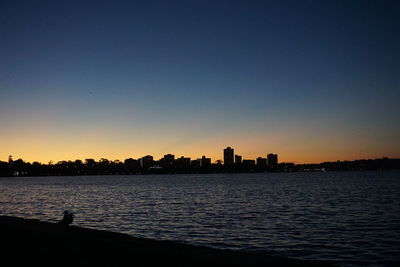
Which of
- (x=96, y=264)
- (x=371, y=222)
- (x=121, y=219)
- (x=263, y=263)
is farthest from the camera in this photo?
(x=121, y=219)

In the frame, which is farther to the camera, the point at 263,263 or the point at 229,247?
the point at 229,247

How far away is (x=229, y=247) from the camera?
863 inches

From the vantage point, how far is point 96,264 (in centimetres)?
1123

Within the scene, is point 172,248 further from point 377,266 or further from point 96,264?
point 377,266

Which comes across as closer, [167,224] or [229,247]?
[229,247]

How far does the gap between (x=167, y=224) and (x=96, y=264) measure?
2250 cm

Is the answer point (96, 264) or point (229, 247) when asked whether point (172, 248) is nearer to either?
point (96, 264)

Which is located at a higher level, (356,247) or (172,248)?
(172,248)

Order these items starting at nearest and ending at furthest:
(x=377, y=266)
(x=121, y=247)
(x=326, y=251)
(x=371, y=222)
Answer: (x=121, y=247)
(x=377, y=266)
(x=326, y=251)
(x=371, y=222)

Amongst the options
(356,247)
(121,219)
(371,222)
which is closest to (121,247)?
(356,247)

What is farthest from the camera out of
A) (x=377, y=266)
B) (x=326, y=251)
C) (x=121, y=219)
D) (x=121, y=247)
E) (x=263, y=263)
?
(x=121, y=219)

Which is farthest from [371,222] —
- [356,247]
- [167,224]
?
[167,224]

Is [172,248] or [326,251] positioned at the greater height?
[172,248]

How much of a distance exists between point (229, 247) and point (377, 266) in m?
8.27
